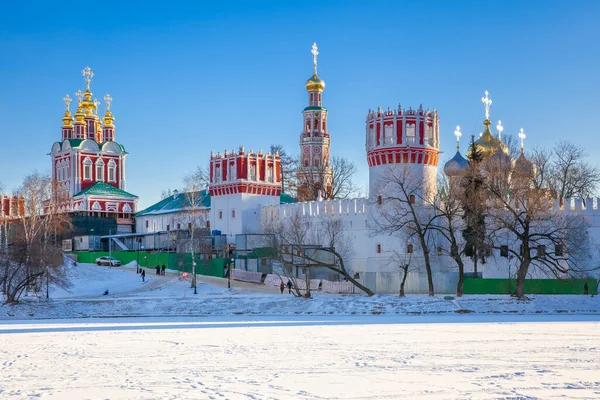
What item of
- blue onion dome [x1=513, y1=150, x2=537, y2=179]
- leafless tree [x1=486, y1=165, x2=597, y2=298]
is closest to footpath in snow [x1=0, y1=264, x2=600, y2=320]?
leafless tree [x1=486, y1=165, x2=597, y2=298]

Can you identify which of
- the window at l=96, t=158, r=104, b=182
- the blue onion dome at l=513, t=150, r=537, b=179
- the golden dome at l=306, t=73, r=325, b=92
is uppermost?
the golden dome at l=306, t=73, r=325, b=92

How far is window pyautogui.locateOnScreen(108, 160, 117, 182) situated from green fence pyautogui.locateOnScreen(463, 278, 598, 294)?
49995mm

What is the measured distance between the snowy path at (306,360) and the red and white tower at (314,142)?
41.7m

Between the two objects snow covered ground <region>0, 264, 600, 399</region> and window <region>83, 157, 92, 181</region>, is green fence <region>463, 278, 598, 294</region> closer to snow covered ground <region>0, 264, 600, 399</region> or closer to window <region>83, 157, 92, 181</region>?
snow covered ground <region>0, 264, 600, 399</region>

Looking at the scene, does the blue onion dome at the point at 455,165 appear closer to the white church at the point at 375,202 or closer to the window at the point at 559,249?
the white church at the point at 375,202

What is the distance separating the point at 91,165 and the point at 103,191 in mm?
4892

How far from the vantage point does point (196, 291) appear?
42.4 m

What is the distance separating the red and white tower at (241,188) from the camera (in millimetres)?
52594

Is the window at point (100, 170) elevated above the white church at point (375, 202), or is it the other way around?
the window at point (100, 170)

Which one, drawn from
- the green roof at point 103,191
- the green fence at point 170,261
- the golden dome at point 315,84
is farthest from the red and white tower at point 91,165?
the golden dome at point 315,84

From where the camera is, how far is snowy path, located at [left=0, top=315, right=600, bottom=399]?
14.1 m

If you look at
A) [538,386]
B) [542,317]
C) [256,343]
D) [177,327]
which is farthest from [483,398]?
[542,317]

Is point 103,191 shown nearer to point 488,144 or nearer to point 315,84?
point 315,84

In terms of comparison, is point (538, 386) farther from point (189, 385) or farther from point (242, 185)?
point (242, 185)
